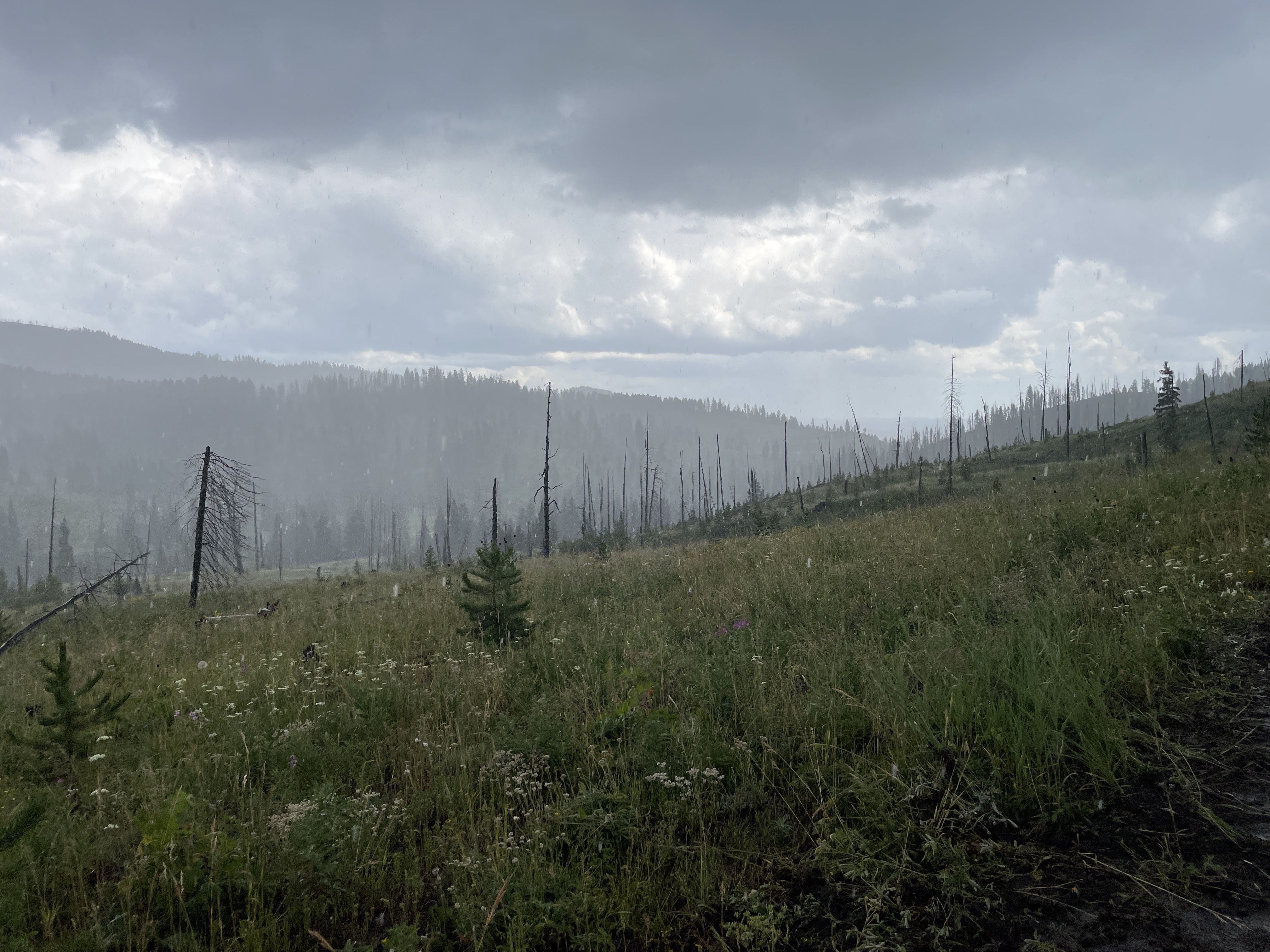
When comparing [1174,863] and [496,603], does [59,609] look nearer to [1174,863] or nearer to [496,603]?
[496,603]

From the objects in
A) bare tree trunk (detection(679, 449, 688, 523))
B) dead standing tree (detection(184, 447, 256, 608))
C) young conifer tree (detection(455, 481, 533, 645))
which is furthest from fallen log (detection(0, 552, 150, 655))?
bare tree trunk (detection(679, 449, 688, 523))

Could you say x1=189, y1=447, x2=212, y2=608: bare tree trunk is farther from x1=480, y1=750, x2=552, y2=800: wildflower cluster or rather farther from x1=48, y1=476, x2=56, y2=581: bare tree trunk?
x1=480, y1=750, x2=552, y2=800: wildflower cluster

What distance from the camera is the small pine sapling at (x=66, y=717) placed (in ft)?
11.2

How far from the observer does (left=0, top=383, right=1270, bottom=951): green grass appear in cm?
229

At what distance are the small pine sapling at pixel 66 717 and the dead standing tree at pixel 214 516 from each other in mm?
11635

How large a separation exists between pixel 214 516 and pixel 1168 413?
47.0m

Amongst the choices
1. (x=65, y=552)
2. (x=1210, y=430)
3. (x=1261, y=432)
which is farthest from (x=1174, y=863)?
(x=65, y=552)

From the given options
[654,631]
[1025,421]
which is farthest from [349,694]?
[1025,421]

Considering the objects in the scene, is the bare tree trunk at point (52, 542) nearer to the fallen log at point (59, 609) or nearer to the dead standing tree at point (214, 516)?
the dead standing tree at point (214, 516)

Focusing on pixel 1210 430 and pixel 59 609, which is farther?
pixel 1210 430

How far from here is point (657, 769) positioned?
316 cm

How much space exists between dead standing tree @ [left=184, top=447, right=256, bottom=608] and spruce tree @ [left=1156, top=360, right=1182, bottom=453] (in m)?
36.5

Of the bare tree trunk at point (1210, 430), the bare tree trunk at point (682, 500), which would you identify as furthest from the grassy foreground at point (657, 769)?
the bare tree trunk at point (682, 500)

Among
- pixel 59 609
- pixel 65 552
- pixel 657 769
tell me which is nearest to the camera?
pixel 657 769
